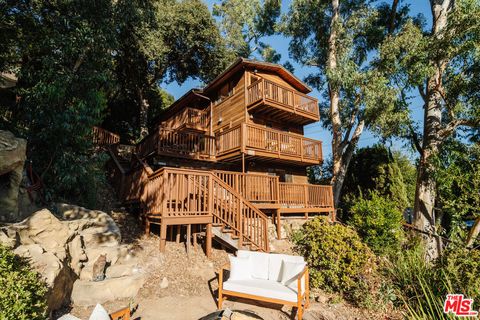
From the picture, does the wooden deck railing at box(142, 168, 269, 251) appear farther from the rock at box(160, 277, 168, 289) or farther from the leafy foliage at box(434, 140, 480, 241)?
the leafy foliage at box(434, 140, 480, 241)

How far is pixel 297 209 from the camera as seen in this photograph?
11.3 m

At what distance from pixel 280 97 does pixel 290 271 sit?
34.6 feet

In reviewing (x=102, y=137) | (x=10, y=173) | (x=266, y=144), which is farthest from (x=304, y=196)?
(x=102, y=137)

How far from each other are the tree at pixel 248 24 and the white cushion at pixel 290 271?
21.4 m

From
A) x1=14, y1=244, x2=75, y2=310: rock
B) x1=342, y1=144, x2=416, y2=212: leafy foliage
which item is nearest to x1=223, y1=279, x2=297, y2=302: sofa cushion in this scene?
x1=14, y1=244, x2=75, y2=310: rock

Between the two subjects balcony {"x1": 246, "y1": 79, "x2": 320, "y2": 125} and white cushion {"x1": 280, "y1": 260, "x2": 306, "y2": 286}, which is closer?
white cushion {"x1": 280, "y1": 260, "x2": 306, "y2": 286}

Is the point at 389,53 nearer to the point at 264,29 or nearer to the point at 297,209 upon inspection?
the point at 297,209

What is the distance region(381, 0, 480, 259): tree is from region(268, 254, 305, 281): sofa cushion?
4.95m

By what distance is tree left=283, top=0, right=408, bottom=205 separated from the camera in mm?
12031

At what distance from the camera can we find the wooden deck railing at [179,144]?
1208cm

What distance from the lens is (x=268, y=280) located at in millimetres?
5449

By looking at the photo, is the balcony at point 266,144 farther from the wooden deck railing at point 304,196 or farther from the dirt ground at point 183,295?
the dirt ground at point 183,295

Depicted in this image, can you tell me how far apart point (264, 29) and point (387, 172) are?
59.6 feet

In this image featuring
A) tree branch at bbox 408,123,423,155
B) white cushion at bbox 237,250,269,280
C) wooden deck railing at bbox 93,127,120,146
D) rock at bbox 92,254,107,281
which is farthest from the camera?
wooden deck railing at bbox 93,127,120,146
